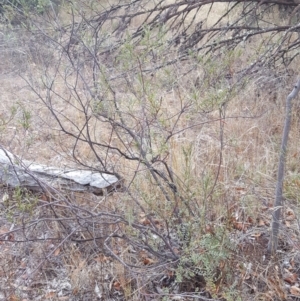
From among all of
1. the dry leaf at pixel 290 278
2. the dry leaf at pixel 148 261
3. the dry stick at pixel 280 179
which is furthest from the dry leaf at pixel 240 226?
the dry leaf at pixel 148 261

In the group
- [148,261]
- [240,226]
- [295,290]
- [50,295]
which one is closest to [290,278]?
[295,290]

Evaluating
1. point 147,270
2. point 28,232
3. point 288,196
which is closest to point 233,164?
point 288,196

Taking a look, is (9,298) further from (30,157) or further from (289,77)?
(289,77)

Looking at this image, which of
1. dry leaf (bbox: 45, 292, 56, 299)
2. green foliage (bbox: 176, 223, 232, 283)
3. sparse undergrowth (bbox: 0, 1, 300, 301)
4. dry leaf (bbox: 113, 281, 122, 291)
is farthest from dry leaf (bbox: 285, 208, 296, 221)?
dry leaf (bbox: 45, 292, 56, 299)

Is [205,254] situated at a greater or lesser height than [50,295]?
greater

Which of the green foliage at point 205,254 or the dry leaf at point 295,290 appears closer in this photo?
the green foliage at point 205,254

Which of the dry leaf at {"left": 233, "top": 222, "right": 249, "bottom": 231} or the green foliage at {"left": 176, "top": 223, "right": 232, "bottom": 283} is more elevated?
the green foliage at {"left": 176, "top": 223, "right": 232, "bottom": 283}

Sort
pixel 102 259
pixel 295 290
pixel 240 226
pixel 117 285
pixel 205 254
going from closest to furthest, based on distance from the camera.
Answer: pixel 205 254 → pixel 295 290 → pixel 117 285 → pixel 102 259 → pixel 240 226

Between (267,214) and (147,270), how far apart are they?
931 mm

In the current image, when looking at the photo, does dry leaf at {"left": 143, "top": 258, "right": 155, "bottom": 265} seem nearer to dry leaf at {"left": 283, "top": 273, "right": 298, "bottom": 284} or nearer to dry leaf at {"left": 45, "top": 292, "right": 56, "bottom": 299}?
dry leaf at {"left": 45, "top": 292, "right": 56, "bottom": 299}

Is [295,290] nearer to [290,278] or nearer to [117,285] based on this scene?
[290,278]

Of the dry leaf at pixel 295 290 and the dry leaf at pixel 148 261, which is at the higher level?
the dry leaf at pixel 148 261

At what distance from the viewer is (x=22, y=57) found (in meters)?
6.61

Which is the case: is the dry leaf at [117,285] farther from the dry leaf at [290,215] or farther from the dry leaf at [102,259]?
the dry leaf at [290,215]
